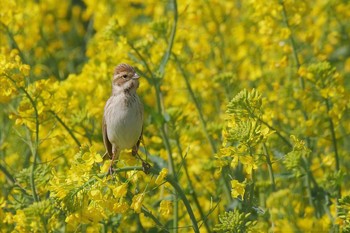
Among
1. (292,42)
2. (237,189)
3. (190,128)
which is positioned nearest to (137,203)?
(237,189)

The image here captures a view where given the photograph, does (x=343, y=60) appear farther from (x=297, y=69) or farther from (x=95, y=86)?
(x=95, y=86)

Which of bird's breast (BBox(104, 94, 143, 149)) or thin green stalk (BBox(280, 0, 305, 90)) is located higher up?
thin green stalk (BBox(280, 0, 305, 90))

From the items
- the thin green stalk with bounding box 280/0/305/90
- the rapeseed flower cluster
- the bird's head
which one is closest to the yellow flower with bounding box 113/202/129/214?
the rapeseed flower cluster

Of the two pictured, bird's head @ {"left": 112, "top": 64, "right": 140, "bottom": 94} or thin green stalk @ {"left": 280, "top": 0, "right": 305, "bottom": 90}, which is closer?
bird's head @ {"left": 112, "top": 64, "right": 140, "bottom": 94}

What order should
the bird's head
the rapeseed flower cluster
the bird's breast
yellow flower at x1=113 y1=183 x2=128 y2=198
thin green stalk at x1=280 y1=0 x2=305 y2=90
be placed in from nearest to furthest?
yellow flower at x1=113 y1=183 x2=128 y2=198 → the rapeseed flower cluster → the bird's breast → the bird's head → thin green stalk at x1=280 y1=0 x2=305 y2=90

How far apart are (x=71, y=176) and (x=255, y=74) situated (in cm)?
344

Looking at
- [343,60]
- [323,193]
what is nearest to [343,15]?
[343,60]

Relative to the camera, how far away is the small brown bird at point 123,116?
4855mm

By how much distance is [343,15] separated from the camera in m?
7.55

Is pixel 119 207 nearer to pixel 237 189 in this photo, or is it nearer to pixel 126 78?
pixel 237 189

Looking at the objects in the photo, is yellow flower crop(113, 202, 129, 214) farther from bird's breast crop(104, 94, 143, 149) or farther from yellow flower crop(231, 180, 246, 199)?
bird's breast crop(104, 94, 143, 149)

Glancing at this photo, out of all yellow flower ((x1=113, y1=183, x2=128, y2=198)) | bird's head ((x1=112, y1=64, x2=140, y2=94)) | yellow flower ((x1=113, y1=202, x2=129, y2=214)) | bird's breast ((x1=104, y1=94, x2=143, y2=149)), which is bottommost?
yellow flower ((x1=113, y1=202, x2=129, y2=214))

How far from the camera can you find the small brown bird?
4.86m

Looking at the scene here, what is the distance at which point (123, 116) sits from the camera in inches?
192
